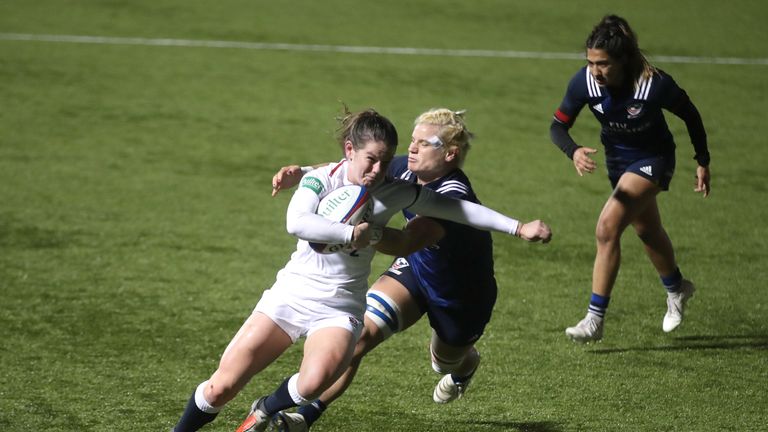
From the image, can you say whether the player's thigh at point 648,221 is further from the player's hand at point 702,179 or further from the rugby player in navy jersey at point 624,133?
the player's hand at point 702,179

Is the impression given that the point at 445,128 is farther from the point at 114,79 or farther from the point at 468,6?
A: the point at 468,6

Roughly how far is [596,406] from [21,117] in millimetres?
6946

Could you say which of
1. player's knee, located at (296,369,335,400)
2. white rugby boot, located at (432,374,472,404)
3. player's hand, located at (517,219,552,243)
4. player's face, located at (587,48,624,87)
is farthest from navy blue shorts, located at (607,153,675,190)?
player's knee, located at (296,369,335,400)

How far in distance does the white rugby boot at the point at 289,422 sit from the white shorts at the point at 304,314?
358 millimetres

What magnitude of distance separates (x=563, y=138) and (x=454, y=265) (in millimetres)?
1342

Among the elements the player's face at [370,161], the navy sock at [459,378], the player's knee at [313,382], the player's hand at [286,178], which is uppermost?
the player's face at [370,161]

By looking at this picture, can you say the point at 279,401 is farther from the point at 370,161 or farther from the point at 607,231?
the point at 607,231

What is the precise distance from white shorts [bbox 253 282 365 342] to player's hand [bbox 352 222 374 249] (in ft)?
1.05

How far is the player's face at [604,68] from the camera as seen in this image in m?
5.14

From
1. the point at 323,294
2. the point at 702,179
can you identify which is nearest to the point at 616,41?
the point at 702,179

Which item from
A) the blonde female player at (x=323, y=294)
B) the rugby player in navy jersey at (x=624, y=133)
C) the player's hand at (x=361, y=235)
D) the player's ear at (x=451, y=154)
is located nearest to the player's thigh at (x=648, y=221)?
the rugby player in navy jersey at (x=624, y=133)

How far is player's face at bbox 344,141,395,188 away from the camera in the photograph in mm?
3689

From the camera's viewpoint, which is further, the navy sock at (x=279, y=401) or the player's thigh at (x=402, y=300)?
the player's thigh at (x=402, y=300)

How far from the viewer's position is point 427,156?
416 cm
